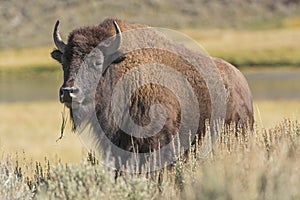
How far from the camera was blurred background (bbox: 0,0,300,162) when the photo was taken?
81.5 feet

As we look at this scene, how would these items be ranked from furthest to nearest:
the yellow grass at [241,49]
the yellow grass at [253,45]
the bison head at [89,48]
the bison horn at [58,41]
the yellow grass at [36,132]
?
the yellow grass at [241,49] → the yellow grass at [253,45] → the yellow grass at [36,132] → the bison horn at [58,41] → the bison head at [89,48]

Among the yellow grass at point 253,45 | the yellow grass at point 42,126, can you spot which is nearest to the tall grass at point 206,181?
the yellow grass at point 42,126

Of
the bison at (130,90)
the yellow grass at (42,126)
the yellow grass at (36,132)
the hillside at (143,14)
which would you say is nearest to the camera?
the bison at (130,90)

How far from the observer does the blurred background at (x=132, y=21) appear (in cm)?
2483

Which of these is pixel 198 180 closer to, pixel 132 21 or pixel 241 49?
pixel 241 49

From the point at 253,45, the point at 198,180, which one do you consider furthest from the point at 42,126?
the point at 253,45

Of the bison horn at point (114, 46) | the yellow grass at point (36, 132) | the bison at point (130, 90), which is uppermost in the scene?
the bison horn at point (114, 46)

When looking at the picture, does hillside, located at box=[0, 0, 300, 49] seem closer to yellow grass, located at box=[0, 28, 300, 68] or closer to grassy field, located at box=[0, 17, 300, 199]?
yellow grass, located at box=[0, 28, 300, 68]

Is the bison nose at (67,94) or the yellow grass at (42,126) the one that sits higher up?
the bison nose at (67,94)

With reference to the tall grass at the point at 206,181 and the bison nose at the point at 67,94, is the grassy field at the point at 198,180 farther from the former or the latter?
the bison nose at the point at 67,94

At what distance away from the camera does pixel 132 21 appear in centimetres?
6712

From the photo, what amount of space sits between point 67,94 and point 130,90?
827mm

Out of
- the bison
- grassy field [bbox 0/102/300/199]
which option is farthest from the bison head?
grassy field [bbox 0/102/300/199]

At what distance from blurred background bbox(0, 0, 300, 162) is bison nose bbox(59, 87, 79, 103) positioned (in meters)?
2.89
